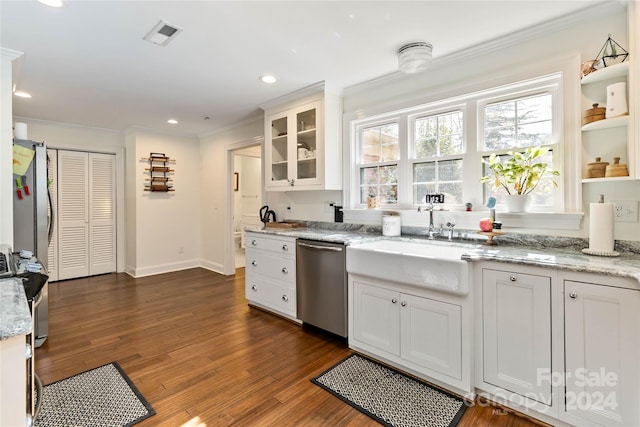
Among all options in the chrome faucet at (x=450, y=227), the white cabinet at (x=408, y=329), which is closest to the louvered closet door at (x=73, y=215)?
the white cabinet at (x=408, y=329)

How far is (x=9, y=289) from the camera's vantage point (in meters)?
1.34

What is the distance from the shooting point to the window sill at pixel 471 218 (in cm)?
211

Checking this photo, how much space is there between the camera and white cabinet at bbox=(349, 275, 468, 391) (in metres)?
1.99

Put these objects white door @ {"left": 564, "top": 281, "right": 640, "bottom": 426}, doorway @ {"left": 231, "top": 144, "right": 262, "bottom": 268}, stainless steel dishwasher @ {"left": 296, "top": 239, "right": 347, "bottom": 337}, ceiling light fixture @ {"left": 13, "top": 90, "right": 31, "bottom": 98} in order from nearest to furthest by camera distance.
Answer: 1. white door @ {"left": 564, "top": 281, "right": 640, "bottom": 426}
2. stainless steel dishwasher @ {"left": 296, "top": 239, "right": 347, "bottom": 337}
3. ceiling light fixture @ {"left": 13, "top": 90, "right": 31, "bottom": 98}
4. doorway @ {"left": 231, "top": 144, "right": 262, "bottom": 268}

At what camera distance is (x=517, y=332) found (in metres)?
1.79

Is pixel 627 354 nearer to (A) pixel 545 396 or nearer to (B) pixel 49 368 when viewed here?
(A) pixel 545 396

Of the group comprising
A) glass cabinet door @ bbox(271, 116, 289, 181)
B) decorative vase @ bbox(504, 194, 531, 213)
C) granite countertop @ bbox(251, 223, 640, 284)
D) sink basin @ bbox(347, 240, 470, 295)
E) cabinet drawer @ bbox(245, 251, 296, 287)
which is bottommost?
cabinet drawer @ bbox(245, 251, 296, 287)

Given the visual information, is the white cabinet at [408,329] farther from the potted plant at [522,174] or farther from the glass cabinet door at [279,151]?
the glass cabinet door at [279,151]

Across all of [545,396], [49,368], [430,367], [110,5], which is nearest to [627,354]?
[545,396]

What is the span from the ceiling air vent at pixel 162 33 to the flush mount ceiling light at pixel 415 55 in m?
1.67

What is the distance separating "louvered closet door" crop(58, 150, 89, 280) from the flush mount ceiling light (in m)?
5.15

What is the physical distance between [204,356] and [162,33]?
2470 mm

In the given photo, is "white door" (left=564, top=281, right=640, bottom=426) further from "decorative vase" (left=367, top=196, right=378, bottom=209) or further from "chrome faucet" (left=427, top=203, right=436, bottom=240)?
"decorative vase" (left=367, top=196, right=378, bottom=209)

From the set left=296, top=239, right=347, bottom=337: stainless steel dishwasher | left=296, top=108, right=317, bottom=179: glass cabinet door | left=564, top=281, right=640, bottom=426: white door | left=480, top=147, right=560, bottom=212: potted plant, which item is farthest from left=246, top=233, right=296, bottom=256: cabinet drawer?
left=564, top=281, right=640, bottom=426: white door
